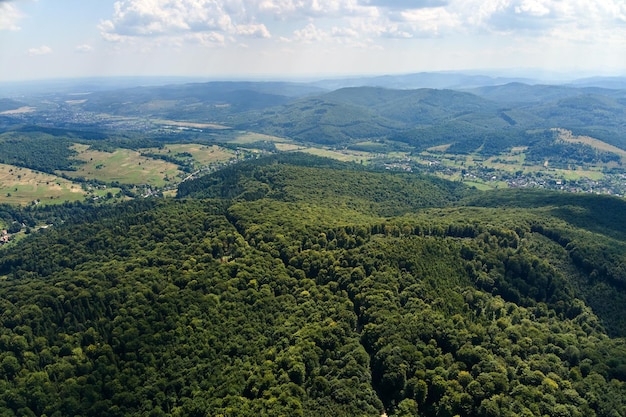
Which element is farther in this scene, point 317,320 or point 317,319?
point 317,319

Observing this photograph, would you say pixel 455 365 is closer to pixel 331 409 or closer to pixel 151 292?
pixel 331 409

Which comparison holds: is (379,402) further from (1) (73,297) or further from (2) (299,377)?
(1) (73,297)

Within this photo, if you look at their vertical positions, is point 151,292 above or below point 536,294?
above

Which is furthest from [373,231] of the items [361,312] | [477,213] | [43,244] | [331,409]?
[43,244]

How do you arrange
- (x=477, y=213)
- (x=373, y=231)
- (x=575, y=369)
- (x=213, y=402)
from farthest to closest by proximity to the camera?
(x=477, y=213), (x=373, y=231), (x=575, y=369), (x=213, y=402)

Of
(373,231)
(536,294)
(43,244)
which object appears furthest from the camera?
(43,244)

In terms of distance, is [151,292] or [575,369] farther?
[151,292]
